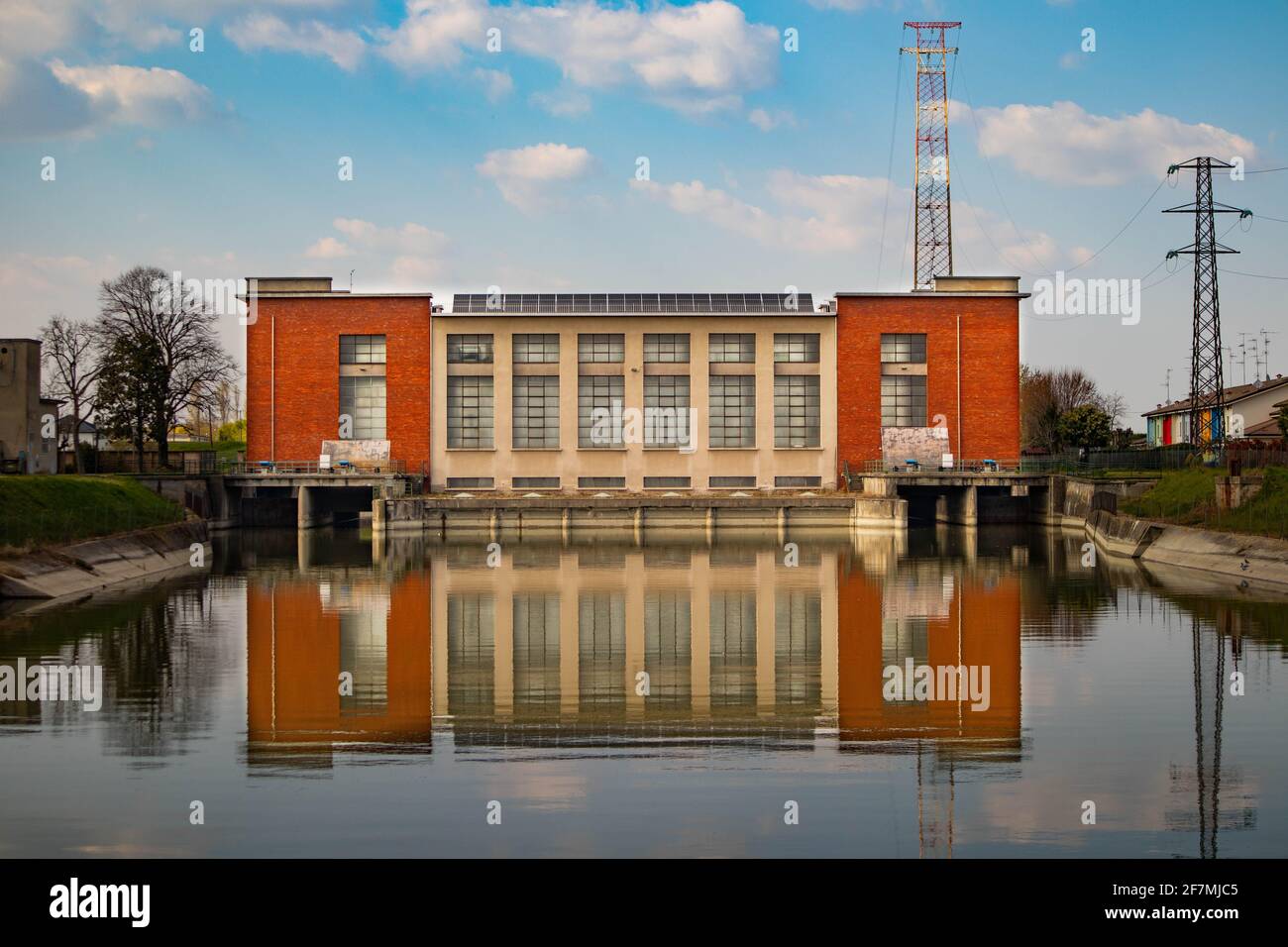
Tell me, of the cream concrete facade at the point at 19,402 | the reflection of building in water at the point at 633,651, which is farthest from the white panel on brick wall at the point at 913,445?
the cream concrete facade at the point at 19,402

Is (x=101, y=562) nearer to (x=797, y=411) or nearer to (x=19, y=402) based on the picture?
(x=19, y=402)

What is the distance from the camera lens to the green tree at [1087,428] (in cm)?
9781

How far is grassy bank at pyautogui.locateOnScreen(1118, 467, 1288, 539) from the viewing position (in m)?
45.4

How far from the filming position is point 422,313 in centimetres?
7794

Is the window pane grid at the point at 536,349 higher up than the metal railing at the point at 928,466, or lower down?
higher up

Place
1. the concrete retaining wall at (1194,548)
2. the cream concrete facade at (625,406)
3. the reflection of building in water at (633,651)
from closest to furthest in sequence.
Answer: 1. the reflection of building in water at (633,651)
2. the concrete retaining wall at (1194,548)
3. the cream concrete facade at (625,406)

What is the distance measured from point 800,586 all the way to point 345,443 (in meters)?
43.1

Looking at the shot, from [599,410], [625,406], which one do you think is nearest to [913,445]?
[625,406]

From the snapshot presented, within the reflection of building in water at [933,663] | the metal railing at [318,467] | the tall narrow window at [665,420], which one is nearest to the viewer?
the reflection of building in water at [933,663]

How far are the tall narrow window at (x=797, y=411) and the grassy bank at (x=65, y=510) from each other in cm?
3744

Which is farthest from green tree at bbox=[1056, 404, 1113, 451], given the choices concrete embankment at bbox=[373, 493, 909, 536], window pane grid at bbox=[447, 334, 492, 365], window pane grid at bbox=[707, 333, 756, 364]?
window pane grid at bbox=[447, 334, 492, 365]

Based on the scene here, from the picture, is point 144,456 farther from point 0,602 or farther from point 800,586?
point 800,586

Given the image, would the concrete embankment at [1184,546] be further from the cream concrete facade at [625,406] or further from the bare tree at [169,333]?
the bare tree at [169,333]
